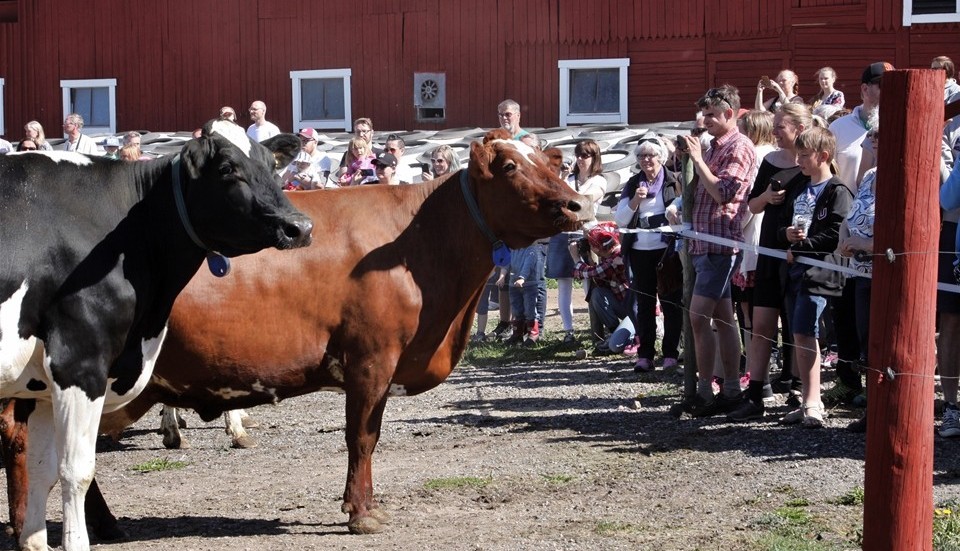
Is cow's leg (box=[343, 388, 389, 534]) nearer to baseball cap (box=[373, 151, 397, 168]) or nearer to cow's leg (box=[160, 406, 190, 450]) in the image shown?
cow's leg (box=[160, 406, 190, 450])

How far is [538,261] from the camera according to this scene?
13891 millimetres

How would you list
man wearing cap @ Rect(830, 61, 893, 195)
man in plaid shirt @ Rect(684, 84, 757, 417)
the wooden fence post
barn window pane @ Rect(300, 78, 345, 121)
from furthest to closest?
barn window pane @ Rect(300, 78, 345, 121)
man wearing cap @ Rect(830, 61, 893, 195)
man in plaid shirt @ Rect(684, 84, 757, 417)
the wooden fence post

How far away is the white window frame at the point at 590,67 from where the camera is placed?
26.9m

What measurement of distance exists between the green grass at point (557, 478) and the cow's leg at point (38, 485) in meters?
2.84

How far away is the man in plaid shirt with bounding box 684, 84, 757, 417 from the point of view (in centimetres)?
905

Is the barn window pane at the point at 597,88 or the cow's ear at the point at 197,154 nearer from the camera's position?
the cow's ear at the point at 197,154

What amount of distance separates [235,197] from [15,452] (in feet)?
6.04

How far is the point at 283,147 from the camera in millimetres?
6508

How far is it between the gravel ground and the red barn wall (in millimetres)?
16568

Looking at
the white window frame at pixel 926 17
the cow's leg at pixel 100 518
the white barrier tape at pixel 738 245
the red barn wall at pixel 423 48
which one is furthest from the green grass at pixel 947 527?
the white window frame at pixel 926 17

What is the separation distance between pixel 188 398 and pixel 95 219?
1374mm

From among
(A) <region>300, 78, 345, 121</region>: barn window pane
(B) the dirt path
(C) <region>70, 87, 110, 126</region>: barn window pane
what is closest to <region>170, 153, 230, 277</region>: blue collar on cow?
(B) the dirt path

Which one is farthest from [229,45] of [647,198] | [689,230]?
[689,230]

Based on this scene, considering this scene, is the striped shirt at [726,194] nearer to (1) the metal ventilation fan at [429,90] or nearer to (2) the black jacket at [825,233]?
(2) the black jacket at [825,233]
